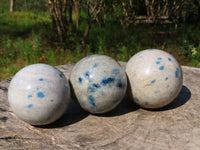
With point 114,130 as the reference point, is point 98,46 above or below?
above

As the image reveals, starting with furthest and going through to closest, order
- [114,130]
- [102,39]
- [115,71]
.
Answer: [102,39]
[115,71]
[114,130]

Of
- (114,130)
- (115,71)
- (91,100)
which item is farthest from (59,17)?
(114,130)

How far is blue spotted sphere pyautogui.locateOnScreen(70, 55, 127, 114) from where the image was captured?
109 inches

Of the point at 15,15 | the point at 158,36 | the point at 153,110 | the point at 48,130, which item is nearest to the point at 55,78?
the point at 48,130

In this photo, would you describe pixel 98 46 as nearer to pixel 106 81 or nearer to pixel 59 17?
pixel 59 17

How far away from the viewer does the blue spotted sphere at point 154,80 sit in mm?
2926

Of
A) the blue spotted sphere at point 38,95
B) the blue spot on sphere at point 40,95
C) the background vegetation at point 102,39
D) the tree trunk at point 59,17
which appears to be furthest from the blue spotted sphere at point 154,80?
the tree trunk at point 59,17

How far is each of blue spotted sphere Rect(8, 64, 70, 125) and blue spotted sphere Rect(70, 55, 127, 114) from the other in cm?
21

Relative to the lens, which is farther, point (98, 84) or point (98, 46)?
point (98, 46)

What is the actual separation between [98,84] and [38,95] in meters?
0.70

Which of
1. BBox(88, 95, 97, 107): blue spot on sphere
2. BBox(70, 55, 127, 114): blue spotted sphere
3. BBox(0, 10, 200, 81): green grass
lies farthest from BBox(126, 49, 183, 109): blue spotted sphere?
BBox(0, 10, 200, 81): green grass

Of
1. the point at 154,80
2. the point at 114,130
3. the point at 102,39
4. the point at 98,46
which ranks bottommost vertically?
the point at 114,130

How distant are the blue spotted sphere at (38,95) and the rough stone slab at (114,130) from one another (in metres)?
0.20

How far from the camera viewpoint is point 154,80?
9.57ft
